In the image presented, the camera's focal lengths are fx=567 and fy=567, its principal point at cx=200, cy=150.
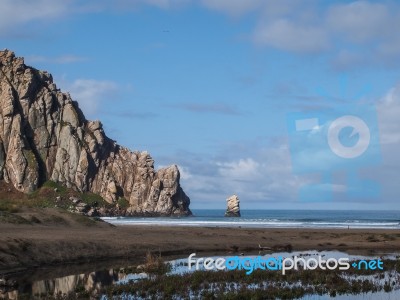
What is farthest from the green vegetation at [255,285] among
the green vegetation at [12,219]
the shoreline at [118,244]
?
the green vegetation at [12,219]

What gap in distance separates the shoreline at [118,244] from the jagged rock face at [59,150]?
105 m

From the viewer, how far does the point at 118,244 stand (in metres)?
45.5

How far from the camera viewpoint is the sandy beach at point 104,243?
37.3 metres

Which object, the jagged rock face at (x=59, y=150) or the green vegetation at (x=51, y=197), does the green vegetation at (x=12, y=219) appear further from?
the jagged rock face at (x=59, y=150)

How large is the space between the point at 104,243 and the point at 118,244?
1.33m

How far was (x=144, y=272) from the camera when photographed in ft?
107

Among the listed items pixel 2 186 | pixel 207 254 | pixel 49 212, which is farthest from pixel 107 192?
pixel 207 254

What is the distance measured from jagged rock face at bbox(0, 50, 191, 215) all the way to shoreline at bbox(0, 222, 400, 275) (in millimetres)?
105007

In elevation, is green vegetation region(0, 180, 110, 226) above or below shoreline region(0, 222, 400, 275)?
above

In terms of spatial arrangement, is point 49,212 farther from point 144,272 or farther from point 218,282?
point 218,282

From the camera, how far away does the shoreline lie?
37.1 metres

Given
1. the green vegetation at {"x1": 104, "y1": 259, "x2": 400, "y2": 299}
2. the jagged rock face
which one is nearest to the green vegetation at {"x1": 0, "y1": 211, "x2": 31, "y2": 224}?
the green vegetation at {"x1": 104, "y1": 259, "x2": 400, "y2": 299}

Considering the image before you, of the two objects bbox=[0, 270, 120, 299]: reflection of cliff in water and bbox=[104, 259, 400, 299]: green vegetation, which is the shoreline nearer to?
bbox=[0, 270, 120, 299]: reflection of cliff in water

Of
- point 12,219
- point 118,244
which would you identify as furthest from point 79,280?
point 12,219
